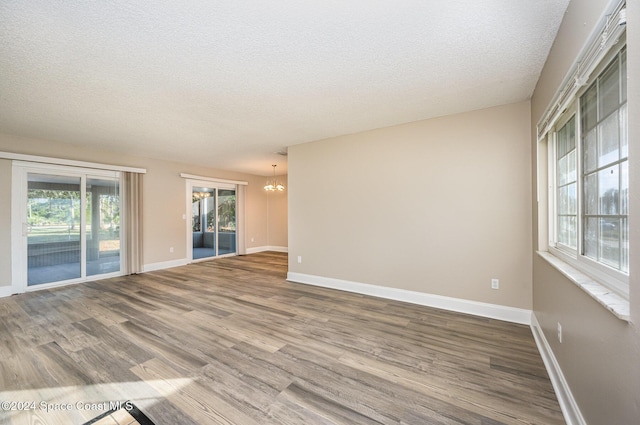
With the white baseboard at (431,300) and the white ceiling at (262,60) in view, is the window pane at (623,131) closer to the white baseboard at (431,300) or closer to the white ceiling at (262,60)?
the white ceiling at (262,60)

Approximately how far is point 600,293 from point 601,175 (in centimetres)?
66

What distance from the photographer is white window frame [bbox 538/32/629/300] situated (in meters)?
1.18

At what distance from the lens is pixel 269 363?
212 centimetres

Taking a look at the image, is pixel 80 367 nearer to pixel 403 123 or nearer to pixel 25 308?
pixel 25 308

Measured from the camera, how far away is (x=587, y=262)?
1.51 meters

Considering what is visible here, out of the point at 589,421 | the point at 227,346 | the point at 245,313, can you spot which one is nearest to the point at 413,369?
the point at 589,421

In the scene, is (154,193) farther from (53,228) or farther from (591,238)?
(591,238)

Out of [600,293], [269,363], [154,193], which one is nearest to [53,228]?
[154,193]

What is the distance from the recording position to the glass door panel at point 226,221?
7.30 metres

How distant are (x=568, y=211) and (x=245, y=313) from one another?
3.39m

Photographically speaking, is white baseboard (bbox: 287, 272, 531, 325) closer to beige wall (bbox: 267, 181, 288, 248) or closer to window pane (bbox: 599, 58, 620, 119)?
window pane (bbox: 599, 58, 620, 119)

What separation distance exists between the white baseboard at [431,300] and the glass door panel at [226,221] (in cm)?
377

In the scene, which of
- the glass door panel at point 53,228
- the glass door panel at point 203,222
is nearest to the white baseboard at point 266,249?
the glass door panel at point 203,222

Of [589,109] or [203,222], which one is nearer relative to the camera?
[589,109]
